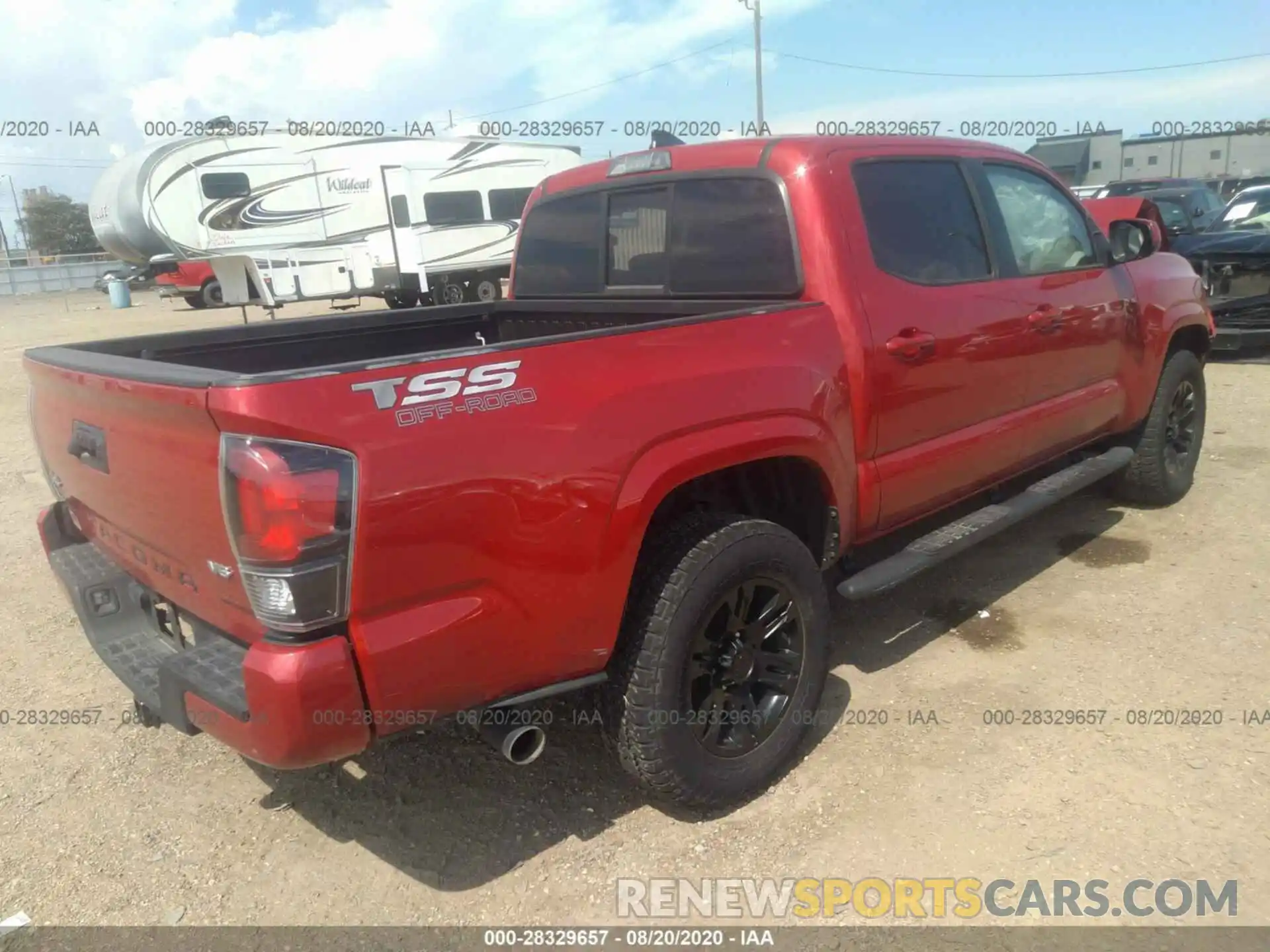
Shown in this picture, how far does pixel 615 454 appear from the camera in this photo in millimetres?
2404

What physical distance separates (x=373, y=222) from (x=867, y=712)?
17.9 metres

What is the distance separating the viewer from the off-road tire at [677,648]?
2607 mm

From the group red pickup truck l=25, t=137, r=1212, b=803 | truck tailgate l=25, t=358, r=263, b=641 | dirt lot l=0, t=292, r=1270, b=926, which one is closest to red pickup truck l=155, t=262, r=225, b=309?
dirt lot l=0, t=292, r=1270, b=926

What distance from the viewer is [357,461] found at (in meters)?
2.00

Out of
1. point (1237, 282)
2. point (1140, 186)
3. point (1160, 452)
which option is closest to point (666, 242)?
point (1160, 452)

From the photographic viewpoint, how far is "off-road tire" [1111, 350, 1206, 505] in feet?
16.6

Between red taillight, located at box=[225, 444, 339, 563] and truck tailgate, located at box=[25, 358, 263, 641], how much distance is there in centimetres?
11

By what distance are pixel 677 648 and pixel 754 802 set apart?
0.69 meters

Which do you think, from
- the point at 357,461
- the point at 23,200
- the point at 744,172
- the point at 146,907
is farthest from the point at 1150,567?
the point at 23,200

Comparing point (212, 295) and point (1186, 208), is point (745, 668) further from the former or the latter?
point (212, 295)

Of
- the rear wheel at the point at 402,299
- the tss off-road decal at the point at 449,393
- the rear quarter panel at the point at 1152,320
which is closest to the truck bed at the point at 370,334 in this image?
the tss off-road decal at the point at 449,393

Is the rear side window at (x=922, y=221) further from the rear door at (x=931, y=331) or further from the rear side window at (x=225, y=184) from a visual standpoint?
the rear side window at (x=225, y=184)

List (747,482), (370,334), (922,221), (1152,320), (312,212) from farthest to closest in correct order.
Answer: (312,212), (1152,320), (370,334), (922,221), (747,482)

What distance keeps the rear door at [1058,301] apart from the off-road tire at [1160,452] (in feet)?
1.68
